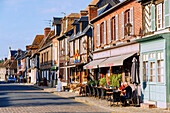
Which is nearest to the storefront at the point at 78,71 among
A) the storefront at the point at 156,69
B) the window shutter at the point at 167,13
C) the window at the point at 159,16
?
the storefront at the point at 156,69

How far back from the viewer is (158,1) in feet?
59.1

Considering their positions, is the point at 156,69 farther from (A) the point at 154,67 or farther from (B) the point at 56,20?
(B) the point at 56,20

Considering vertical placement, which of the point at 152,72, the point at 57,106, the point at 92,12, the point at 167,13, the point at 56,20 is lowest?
the point at 57,106

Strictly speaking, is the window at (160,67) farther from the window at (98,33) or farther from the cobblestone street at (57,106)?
the window at (98,33)

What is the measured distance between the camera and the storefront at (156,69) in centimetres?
1700

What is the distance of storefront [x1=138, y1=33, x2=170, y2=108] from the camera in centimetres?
1700

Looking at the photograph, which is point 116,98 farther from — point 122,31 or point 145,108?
point 122,31

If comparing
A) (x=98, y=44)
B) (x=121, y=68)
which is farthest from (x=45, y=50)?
(x=121, y=68)

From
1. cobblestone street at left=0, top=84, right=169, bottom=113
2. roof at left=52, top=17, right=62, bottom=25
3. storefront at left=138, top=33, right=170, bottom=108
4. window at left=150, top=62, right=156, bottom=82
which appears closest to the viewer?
cobblestone street at left=0, top=84, right=169, bottom=113

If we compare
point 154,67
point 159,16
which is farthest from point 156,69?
point 159,16

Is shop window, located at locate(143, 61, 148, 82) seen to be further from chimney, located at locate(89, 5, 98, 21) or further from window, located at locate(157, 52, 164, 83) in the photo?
chimney, located at locate(89, 5, 98, 21)

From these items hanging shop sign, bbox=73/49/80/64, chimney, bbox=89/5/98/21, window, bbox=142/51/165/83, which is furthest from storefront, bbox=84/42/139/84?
hanging shop sign, bbox=73/49/80/64

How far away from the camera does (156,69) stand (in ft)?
59.4

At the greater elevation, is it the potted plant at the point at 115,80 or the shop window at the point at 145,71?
the shop window at the point at 145,71
